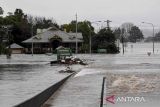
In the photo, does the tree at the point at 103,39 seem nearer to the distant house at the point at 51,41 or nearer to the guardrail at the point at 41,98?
the distant house at the point at 51,41

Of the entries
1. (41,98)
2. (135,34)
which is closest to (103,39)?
(135,34)

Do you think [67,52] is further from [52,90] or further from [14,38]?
[14,38]

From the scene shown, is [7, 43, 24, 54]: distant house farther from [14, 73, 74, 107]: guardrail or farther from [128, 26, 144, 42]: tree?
[14, 73, 74, 107]: guardrail

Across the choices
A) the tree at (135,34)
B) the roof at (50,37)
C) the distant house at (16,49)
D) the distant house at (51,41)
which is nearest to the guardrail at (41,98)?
the distant house at (16,49)

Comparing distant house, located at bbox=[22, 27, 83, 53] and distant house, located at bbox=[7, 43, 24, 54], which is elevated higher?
distant house, located at bbox=[22, 27, 83, 53]

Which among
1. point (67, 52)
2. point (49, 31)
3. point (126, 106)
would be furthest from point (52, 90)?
point (49, 31)

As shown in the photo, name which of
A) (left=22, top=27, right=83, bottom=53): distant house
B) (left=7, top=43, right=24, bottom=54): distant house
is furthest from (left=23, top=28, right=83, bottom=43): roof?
(left=7, top=43, right=24, bottom=54): distant house

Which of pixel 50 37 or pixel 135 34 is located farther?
pixel 135 34

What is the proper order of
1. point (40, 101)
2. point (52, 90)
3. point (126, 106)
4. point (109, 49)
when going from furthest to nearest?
point (109, 49) < point (52, 90) < point (40, 101) < point (126, 106)

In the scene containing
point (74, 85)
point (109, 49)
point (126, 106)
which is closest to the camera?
point (126, 106)

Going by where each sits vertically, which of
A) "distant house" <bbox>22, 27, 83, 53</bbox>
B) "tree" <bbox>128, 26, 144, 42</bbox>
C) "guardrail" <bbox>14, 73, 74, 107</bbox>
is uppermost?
"tree" <bbox>128, 26, 144, 42</bbox>

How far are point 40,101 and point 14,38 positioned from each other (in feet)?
440

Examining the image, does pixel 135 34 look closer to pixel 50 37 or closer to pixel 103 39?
pixel 103 39

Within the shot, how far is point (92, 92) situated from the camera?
1947 centimetres
